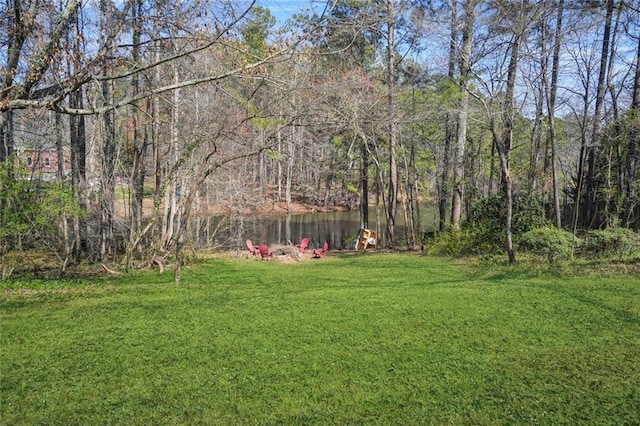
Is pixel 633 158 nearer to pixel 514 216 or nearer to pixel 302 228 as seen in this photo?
pixel 514 216

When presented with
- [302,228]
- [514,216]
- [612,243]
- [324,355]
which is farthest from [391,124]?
[302,228]

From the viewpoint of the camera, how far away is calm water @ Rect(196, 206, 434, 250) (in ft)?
63.0

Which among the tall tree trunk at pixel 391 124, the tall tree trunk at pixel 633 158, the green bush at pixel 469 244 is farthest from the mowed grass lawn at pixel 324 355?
the tall tree trunk at pixel 391 124

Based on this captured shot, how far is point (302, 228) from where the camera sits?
26.7 m

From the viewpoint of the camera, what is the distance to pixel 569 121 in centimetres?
1706

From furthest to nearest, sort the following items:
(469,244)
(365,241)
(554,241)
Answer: (365,241), (469,244), (554,241)

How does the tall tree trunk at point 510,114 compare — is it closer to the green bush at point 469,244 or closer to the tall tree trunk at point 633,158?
the green bush at point 469,244

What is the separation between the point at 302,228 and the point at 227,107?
1680 centimetres

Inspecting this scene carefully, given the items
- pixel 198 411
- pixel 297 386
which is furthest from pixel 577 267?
pixel 198 411

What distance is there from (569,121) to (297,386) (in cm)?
1721

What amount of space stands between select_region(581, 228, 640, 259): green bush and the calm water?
27.7 feet

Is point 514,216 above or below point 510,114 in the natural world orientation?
below

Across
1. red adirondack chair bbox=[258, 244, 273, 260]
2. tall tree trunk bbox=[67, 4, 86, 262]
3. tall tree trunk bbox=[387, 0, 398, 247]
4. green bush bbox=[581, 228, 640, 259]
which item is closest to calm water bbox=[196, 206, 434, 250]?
tall tree trunk bbox=[387, 0, 398, 247]

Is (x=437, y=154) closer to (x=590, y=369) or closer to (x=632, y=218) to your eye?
(x=632, y=218)
